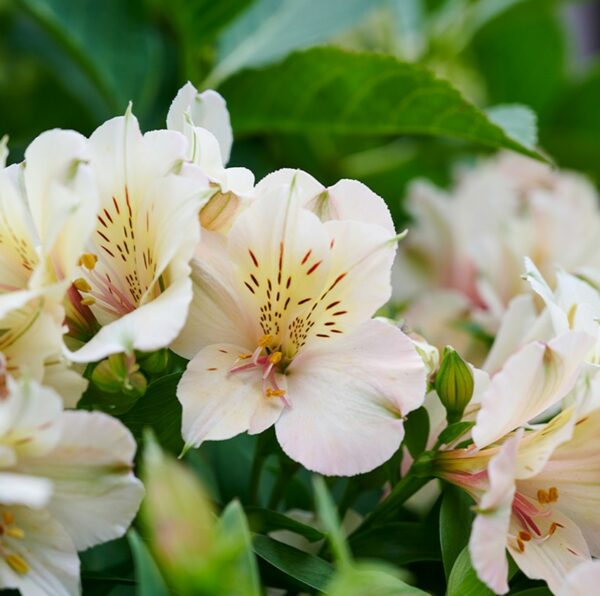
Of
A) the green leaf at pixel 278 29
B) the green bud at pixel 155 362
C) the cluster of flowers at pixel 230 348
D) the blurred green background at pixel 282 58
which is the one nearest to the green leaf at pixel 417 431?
the cluster of flowers at pixel 230 348

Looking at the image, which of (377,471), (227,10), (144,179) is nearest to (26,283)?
(144,179)

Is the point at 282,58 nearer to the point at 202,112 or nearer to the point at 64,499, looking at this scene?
the point at 202,112

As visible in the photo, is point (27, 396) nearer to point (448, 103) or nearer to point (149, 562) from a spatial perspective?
point (149, 562)

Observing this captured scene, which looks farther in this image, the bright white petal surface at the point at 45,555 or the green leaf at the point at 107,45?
the green leaf at the point at 107,45

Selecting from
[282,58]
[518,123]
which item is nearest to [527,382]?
[518,123]

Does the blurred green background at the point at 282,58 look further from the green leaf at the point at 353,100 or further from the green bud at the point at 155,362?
the green bud at the point at 155,362

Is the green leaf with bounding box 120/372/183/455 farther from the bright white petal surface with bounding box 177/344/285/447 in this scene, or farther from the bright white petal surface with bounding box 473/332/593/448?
the bright white petal surface with bounding box 473/332/593/448

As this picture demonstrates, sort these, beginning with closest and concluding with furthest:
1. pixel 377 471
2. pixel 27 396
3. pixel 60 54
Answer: pixel 27 396
pixel 377 471
pixel 60 54
